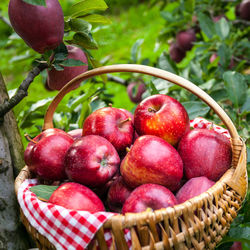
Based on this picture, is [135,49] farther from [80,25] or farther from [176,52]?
[80,25]

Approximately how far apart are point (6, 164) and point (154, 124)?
0.48 meters

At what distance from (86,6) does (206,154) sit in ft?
1.75

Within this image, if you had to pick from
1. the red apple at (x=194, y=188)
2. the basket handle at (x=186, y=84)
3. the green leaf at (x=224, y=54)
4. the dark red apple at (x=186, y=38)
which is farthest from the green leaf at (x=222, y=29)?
the red apple at (x=194, y=188)

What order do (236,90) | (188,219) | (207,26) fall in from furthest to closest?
(207,26) < (236,90) < (188,219)

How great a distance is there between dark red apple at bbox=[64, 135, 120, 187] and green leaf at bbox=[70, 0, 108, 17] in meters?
0.37

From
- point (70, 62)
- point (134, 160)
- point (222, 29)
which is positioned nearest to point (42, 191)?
point (134, 160)

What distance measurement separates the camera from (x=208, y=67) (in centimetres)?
156

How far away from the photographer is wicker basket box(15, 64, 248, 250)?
0.65m

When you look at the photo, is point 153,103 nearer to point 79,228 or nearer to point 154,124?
point 154,124

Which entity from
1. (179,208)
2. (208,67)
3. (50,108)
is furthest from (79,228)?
(208,67)

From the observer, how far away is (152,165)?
0.80m

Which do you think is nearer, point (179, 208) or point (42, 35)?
point (179, 208)

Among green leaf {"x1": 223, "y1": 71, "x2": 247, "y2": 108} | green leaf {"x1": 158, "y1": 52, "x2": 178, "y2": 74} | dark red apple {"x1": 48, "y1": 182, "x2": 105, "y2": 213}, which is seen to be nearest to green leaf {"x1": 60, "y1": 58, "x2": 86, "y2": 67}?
dark red apple {"x1": 48, "y1": 182, "x2": 105, "y2": 213}

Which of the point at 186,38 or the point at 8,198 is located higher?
the point at 186,38
